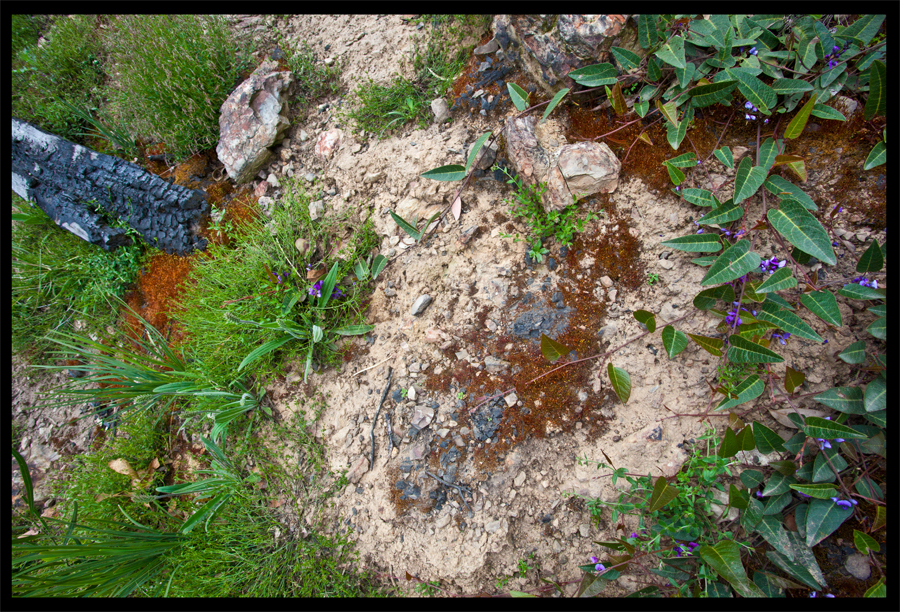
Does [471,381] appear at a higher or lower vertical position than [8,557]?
lower

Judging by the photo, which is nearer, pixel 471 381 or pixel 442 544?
pixel 442 544

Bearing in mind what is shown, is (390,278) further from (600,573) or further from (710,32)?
(710,32)

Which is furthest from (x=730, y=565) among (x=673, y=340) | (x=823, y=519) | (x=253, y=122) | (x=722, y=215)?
(x=253, y=122)

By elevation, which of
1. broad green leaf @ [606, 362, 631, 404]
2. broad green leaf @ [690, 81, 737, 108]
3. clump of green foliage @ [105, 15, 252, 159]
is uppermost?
clump of green foliage @ [105, 15, 252, 159]

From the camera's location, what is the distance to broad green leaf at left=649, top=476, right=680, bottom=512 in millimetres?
1596

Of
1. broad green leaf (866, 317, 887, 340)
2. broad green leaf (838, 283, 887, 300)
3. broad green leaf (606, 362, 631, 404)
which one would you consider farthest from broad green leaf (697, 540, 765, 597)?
broad green leaf (838, 283, 887, 300)

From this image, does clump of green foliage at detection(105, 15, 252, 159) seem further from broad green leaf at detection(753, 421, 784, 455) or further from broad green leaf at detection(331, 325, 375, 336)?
broad green leaf at detection(753, 421, 784, 455)

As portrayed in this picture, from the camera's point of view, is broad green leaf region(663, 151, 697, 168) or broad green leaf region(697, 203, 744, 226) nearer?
Answer: broad green leaf region(697, 203, 744, 226)

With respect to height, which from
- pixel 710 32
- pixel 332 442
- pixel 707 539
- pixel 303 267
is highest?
pixel 710 32

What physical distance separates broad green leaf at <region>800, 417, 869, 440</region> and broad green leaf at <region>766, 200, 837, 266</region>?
64cm

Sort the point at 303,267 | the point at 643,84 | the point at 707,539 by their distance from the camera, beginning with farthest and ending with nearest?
the point at 303,267 → the point at 643,84 → the point at 707,539

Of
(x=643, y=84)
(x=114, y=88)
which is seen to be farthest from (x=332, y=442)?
(x=114, y=88)

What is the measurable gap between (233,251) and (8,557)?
1.97 meters

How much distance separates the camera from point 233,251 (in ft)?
9.12
